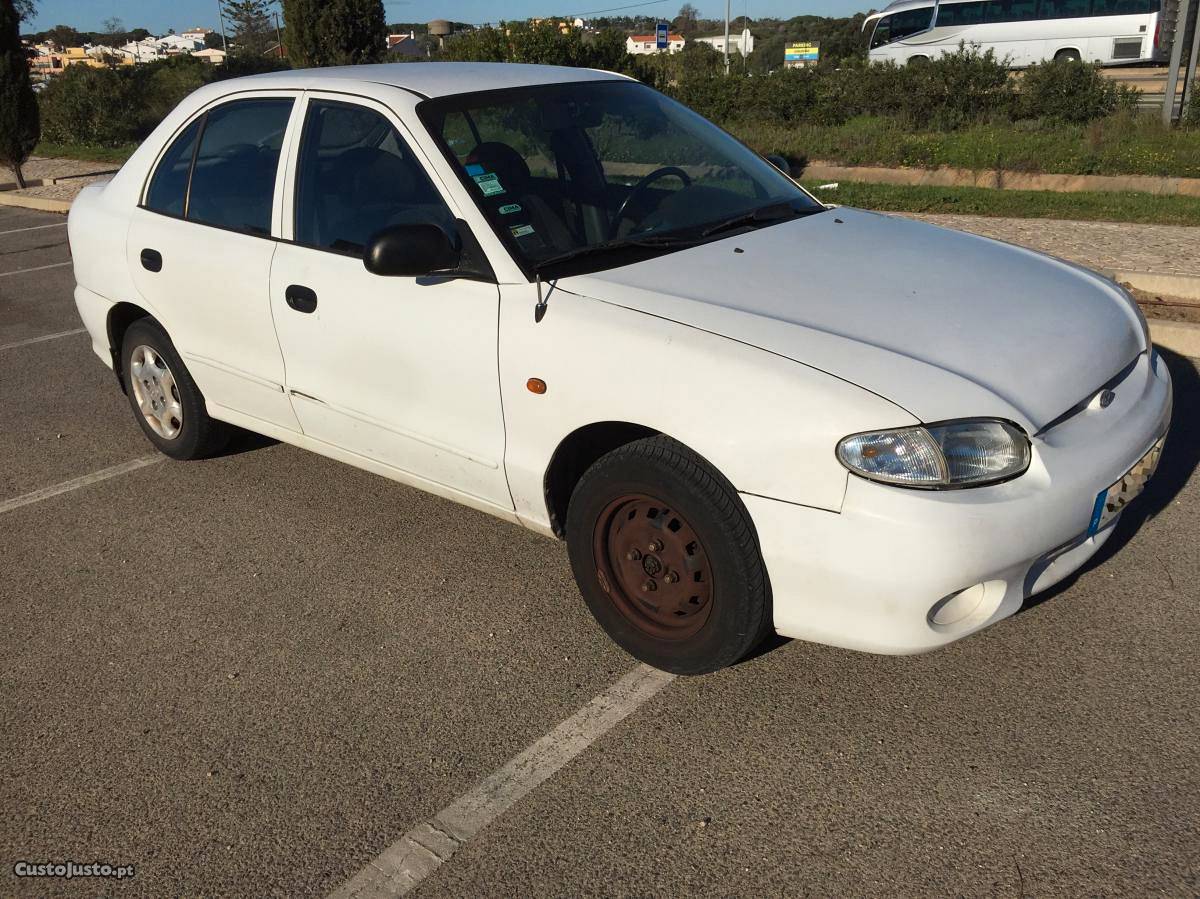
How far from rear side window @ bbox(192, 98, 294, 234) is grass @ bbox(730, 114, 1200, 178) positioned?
398 inches

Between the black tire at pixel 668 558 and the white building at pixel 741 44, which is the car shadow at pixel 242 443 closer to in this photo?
the black tire at pixel 668 558

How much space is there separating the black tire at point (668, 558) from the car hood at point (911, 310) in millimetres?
441

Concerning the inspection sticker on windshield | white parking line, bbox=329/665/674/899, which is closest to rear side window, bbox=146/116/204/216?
the inspection sticker on windshield

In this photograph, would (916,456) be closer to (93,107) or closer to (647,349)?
(647,349)

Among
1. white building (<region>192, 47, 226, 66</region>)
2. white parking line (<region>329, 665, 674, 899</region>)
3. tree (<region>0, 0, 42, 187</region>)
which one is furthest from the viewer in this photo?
white building (<region>192, 47, 226, 66</region>)

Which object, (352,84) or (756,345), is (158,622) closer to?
(352,84)

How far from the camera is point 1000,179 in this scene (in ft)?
40.1

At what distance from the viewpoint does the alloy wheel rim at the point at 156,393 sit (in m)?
4.99

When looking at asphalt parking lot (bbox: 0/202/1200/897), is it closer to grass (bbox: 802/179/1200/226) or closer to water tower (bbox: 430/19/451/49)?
grass (bbox: 802/179/1200/226)

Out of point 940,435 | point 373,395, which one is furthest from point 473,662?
point 940,435

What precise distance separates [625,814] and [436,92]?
2.61m

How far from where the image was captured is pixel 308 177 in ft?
13.3

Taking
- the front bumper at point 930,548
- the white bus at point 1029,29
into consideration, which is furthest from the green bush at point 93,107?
the front bumper at point 930,548

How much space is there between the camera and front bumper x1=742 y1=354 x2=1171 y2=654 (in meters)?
2.68
